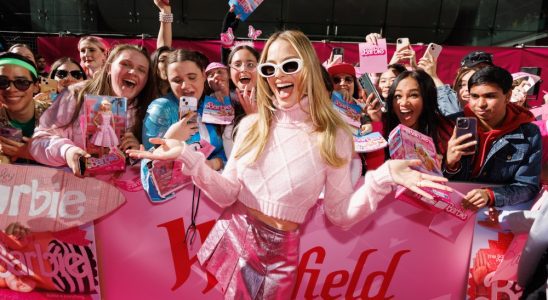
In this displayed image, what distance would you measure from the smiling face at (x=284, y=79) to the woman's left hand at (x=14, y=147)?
1.57 meters

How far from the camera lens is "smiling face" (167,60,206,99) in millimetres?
2629

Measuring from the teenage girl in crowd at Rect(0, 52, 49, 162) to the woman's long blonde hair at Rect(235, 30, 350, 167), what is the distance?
1.44m

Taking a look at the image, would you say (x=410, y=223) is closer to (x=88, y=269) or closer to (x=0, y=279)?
(x=88, y=269)

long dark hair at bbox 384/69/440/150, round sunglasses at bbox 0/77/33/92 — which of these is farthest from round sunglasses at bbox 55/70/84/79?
long dark hair at bbox 384/69/440/150

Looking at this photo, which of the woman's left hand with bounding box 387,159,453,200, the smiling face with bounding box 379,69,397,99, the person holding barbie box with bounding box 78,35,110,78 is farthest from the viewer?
the person holding barbie box with bounding box 78,35,110,78

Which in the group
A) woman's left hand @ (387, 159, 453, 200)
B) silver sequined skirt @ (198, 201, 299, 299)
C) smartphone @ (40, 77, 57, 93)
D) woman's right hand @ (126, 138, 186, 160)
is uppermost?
smartphone @ (40, 77, 57, 93)

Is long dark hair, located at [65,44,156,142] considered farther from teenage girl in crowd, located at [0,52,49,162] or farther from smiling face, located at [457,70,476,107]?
smiling face, located at [457,70,476,107]

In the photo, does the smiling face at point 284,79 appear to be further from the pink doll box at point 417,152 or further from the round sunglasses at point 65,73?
the round sunglasses at point 65,73

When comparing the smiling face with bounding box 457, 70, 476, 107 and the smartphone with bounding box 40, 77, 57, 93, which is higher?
the smiling face with bounding box 457, 70, 476, 107

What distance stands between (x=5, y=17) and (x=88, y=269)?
10.8 metres

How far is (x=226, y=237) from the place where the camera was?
200cm

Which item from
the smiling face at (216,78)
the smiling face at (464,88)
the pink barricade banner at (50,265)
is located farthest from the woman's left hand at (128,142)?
the smiling face at (464,88)

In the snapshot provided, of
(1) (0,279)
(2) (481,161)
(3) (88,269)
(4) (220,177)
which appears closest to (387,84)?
(2) (481,161)

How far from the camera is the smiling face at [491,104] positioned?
2559 mm
